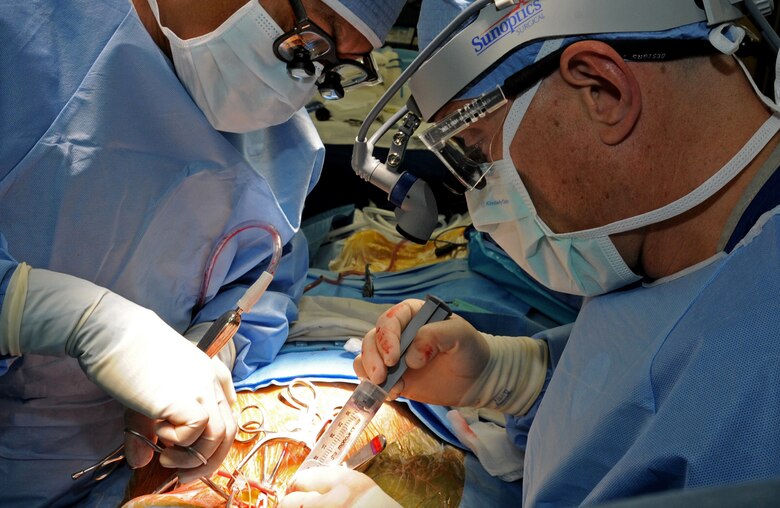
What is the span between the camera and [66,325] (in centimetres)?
141

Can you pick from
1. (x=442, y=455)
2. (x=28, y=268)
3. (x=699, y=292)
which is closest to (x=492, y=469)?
(x=442, y=455)

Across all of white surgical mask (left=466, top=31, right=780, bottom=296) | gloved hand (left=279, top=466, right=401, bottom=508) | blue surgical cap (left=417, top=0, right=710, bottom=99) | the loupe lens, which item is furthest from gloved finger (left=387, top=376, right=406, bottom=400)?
the loupe lens

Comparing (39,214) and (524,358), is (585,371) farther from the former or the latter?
(39,214)

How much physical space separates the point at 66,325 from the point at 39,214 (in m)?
0.32

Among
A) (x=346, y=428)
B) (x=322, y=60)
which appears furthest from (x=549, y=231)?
(x=322, y=60)

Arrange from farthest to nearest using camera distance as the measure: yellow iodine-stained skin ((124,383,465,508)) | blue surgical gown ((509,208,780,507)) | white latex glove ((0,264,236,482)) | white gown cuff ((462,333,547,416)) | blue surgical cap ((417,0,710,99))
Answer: white gown cuff ((462,333,547,416)), yellow iodine-stained skin ((124,383,465,508)), white latex glove ((0,264,236,482)), blue surgical cap ((417,0,710,99)), blue surgical gown ((509,208,780,507))

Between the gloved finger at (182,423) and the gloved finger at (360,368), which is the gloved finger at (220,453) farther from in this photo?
the gloved finger at (360,368)

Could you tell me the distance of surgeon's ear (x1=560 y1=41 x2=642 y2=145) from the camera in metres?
1.19

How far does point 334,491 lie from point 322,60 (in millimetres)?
1047

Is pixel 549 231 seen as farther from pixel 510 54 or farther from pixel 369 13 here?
pixel 369 13

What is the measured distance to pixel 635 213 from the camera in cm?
128

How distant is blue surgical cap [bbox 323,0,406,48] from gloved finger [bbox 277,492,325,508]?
107cm

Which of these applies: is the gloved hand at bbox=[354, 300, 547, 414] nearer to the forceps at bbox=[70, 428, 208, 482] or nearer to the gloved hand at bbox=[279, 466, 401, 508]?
the gloved hand at bbox=[279, 466, 401, 508]

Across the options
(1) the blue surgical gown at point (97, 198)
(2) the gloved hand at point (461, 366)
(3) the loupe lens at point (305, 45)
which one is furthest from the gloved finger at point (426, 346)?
(3) the loupe lens at point (305, 45)
